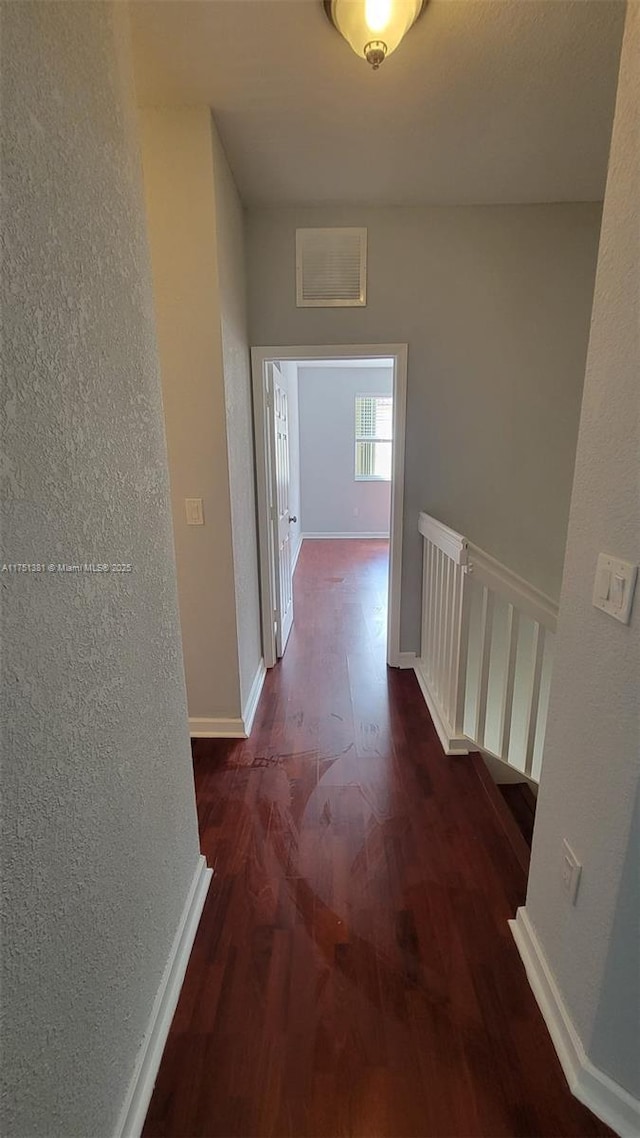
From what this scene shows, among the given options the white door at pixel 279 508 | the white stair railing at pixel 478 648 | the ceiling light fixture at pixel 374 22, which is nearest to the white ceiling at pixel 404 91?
the ceiling light fixture at pixel 374 22

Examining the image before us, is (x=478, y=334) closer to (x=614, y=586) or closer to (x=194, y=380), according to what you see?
(x=194, y=380)

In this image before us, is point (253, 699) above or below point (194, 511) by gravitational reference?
below

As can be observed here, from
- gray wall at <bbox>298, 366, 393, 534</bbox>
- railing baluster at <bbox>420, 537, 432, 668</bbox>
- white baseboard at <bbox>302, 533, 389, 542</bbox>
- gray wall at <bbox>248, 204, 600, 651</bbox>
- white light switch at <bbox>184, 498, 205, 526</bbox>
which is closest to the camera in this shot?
white light switch at <bbox>184, 498, 205, 526</bbox>

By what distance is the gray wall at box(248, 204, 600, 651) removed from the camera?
2541 millimetres

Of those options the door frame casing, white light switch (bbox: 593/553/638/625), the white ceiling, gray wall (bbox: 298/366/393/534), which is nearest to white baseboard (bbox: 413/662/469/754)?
the door frame casing

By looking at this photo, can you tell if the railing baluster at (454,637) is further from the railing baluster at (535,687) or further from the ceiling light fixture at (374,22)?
the ceiling light fixture at (374,22)

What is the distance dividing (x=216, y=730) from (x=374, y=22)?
2.74 m

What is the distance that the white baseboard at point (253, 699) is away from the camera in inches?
96.0

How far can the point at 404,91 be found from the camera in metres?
1.70

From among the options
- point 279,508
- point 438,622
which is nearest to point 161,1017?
point 438,622

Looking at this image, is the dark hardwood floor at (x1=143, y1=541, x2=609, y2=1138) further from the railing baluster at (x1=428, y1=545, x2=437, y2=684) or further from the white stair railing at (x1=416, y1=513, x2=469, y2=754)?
the railing baluster at (x1=428, y1=545, x2=437, y2=684)

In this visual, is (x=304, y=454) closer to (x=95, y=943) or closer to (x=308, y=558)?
(x=308, y=558)

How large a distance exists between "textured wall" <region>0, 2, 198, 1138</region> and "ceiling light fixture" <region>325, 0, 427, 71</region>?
76cm

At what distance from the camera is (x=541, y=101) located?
176 centimetres
